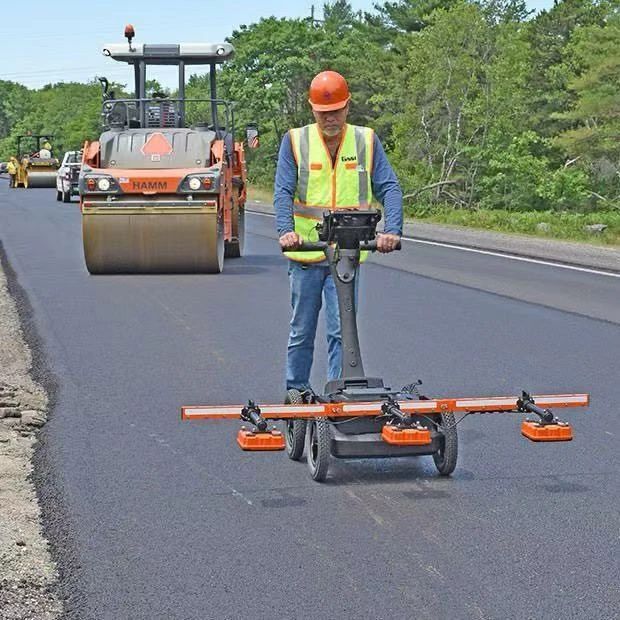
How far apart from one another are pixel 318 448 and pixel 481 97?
43062 millimetres

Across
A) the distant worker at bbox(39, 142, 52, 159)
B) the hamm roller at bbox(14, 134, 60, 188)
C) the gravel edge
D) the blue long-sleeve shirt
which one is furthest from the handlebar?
the distant worker at bbox(39, 142, 52, 159)

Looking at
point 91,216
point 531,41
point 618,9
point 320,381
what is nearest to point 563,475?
point 320,381

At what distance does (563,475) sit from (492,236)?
1989cm

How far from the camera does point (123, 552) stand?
519cm

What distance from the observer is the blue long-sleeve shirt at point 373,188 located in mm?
6707

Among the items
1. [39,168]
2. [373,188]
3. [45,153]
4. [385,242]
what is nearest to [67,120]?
[45,153]

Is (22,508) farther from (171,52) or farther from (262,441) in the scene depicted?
(171,52)

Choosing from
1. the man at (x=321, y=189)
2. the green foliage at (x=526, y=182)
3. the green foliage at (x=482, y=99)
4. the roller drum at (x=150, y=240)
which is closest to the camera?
the man at (x=321, y=189)

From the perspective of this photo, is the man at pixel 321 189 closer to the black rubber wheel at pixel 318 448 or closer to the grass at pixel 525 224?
the black rubber wheel at pixel 318 448

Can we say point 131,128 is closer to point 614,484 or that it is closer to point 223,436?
point 223,436

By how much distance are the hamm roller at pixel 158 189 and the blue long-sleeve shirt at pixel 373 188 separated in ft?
29.7

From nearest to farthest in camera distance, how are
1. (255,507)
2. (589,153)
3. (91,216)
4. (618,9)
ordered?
(255,507) → (91,216) → (589,153) → (618,9)

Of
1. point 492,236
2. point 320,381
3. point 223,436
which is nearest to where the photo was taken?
point 223,436

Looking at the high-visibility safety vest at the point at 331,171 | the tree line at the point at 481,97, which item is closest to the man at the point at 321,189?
the high-visibility safety vest at the point at 331,171
